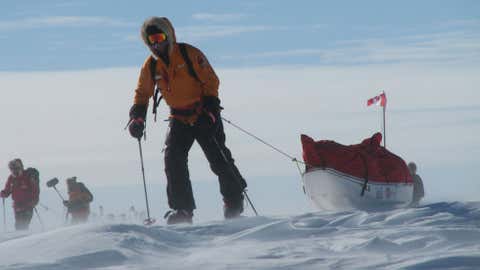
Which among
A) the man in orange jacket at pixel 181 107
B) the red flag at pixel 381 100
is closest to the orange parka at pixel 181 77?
the man in orange jacket at pixel 181 107

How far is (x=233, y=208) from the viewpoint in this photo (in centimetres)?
1013

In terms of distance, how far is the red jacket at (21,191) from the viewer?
17.3 meters

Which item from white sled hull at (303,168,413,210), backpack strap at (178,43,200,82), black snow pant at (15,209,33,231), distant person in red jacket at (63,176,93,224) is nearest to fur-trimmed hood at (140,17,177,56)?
backpack strap at (178,43,200,82)

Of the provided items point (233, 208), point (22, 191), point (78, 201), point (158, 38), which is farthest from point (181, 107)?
point (78, 201)

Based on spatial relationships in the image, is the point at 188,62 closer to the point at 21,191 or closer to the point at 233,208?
the point at 233,208

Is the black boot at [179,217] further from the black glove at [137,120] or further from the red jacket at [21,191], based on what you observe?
the red jacket at [21,191]

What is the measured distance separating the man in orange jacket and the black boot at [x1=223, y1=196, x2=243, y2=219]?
27cm

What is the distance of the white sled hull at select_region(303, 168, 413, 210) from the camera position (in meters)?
10.4

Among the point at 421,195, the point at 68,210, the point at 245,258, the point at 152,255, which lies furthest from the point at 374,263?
the point at 68,210

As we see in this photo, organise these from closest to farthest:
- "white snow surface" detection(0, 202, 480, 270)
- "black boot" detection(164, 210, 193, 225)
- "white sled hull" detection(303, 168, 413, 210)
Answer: "white snow surface" detection(0, 202, 480, 270) → "black boot" detection(164, 210, 193, 225) → "white sled hull" detection(303, 168, 413, 210)

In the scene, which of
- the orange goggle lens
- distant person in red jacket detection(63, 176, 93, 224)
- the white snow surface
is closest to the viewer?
the white snow surface

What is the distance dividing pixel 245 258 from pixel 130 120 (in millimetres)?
4115

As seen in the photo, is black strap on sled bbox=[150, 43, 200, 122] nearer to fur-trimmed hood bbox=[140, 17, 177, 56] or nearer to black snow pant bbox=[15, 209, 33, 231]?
fur-trimmed hood bbox=[140, 17, 177, 56]

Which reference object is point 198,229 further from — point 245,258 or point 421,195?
point 421,195
